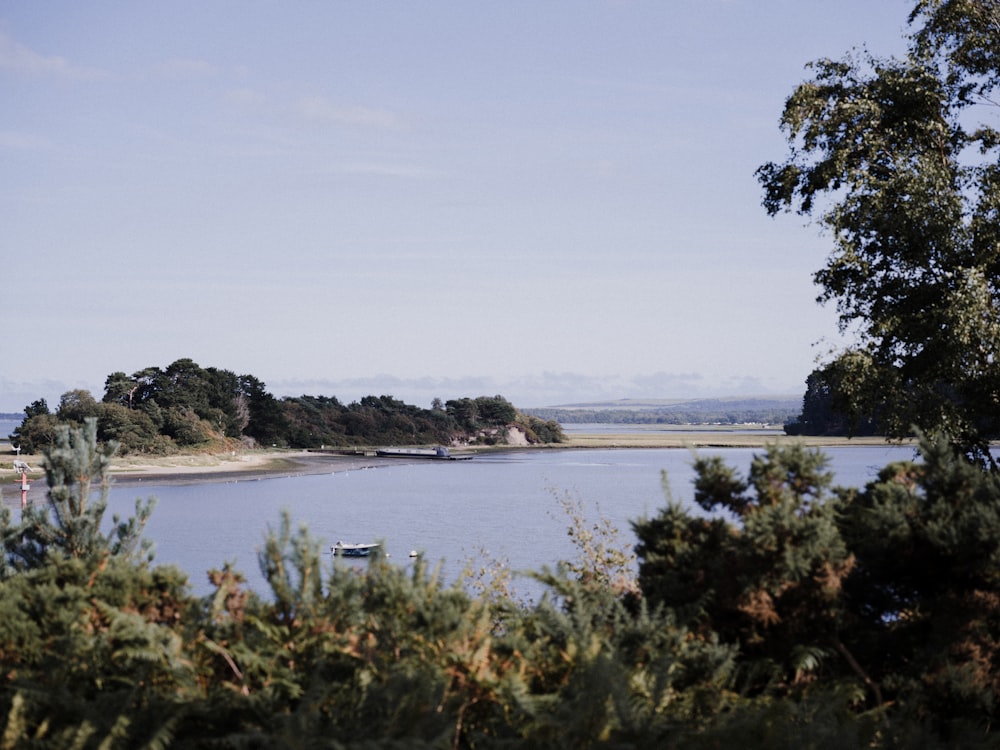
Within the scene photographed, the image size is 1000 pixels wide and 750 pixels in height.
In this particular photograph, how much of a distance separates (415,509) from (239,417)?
155 feet

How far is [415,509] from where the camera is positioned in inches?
2151

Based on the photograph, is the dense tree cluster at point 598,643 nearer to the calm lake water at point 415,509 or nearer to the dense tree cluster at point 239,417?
the calm lake water at point 415,509

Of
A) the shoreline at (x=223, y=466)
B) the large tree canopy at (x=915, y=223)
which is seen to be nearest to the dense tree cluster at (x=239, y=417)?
the shoreline at (x=223, y=466)

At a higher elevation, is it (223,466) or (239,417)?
(239,417)

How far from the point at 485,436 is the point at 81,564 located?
408 ft

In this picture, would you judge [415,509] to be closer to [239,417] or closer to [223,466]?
[223,466]

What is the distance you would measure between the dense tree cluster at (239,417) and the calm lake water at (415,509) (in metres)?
11.2

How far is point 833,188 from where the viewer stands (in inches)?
619

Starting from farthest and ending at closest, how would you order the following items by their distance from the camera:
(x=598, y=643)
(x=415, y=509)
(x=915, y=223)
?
(x=415, y=509) < (x=915, y=223) < (x=598, y=643)

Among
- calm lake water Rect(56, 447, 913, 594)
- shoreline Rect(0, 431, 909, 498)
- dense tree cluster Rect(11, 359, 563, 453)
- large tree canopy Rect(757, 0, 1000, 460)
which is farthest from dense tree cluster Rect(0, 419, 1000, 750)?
dense tree cluster Rect(11, 359, 563, 453)

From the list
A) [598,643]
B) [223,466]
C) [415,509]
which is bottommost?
[415,509]

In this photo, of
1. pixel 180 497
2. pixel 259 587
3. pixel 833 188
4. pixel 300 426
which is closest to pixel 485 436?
pixel 300 426

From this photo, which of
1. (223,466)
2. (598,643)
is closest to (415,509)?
(223,466)

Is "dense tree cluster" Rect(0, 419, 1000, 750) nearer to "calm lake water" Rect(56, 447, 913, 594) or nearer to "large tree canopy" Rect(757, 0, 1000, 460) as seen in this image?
"large tree canopy" Rect(757, 0, 1000, 460)
